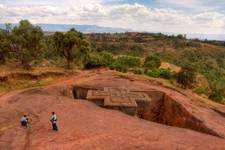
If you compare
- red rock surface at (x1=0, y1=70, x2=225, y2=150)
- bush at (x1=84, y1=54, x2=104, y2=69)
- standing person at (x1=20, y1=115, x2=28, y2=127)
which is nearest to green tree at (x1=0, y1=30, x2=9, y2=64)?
bush at (x1=84, y1=54, x2=104, y2=69)

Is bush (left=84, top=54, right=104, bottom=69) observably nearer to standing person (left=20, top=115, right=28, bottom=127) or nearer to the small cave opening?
the small cave opening

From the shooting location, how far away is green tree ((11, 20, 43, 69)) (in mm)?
32156

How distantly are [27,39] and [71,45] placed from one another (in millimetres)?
6111

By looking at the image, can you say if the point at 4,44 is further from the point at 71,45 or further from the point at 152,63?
the point at 152,63

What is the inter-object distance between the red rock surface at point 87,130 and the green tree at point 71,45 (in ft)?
47.0

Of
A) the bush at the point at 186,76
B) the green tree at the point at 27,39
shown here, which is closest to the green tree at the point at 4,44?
the green tree at the point at 27,39

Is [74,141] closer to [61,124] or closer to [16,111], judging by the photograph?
[61,124]

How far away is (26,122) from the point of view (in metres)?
14.4

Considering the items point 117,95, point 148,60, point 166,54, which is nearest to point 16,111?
point 117,95

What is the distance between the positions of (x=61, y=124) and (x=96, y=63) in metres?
26.3

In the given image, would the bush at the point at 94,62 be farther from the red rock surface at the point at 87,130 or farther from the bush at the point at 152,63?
the red rock surface at the point at 87,130

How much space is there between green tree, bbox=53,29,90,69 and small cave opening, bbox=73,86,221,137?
11.0 meters

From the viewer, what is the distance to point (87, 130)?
45.3 feet

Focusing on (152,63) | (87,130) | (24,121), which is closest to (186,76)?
(152,63)
